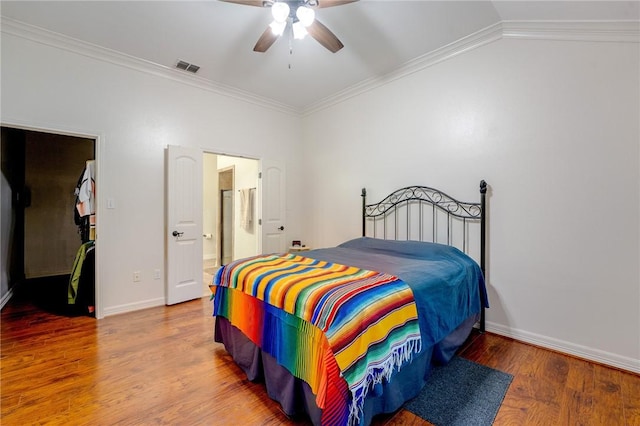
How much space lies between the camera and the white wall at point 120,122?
9.16 feet

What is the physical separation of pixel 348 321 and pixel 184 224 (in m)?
3.03

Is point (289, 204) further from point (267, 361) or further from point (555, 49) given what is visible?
point (555, 49)

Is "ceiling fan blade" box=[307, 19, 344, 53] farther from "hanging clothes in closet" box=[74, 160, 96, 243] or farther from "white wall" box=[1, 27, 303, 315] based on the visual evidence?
"hanging clothes in closet" box=[74, 160, 96, 243]

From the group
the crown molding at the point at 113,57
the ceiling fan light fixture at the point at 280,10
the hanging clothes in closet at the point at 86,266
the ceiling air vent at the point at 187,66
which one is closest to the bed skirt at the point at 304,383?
the hanging clothes in closet at the point at 86,266

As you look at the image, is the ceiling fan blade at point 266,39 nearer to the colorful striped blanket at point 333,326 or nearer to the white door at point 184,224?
the white door at point 184,224

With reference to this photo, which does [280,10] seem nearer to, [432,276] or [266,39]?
[266,39]

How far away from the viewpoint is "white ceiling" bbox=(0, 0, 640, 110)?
241 centimetres

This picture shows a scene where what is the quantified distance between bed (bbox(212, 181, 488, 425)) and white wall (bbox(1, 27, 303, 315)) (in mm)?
1658

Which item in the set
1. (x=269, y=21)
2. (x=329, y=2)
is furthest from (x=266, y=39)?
(x=329, y=2)

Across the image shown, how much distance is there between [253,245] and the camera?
15.6 ft

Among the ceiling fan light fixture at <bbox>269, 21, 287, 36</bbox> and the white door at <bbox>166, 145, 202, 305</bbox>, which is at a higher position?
the ceiling fan light fixture at <bbox>269, 21, 287, 36</bbox>

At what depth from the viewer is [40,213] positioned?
4.77m

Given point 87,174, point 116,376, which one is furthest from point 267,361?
point 87,174

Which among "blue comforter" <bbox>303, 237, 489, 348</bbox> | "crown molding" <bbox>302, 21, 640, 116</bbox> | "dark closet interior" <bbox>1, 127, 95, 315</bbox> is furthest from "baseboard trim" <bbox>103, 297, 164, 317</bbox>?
"crown molding" <bbox>302, 21, 640, 116</bbox>
